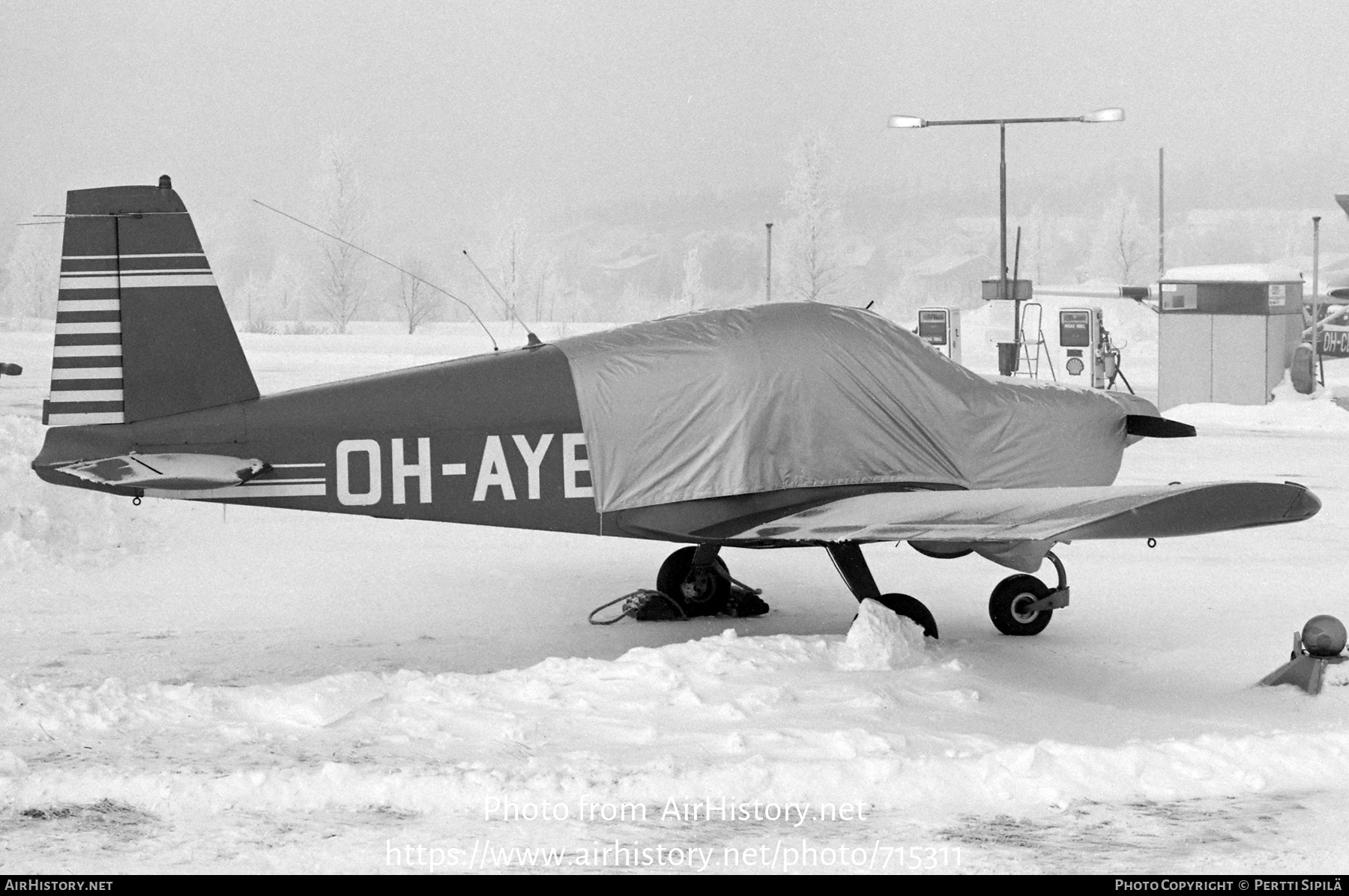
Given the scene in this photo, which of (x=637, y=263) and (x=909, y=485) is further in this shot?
(x=637, y=263)

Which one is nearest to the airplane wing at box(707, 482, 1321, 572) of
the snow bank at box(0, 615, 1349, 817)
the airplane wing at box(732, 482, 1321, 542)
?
the airplane wing at box(732, 482, 1321, 542)

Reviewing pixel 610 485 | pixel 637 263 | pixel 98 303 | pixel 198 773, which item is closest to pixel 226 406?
pixel 98 303

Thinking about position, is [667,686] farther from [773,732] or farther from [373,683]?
[373,683]

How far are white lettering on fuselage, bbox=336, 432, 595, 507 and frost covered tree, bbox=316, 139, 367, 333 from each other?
5865 centimetres

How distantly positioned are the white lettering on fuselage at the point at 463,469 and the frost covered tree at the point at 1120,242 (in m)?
82.1

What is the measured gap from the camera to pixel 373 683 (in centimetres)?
736

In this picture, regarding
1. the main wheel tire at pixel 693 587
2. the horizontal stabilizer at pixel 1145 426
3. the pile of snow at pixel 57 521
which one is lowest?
the main wheel tire at pixel 693 587

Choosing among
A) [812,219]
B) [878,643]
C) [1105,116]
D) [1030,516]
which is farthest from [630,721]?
[812,219]

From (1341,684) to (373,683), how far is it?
508 centimetres

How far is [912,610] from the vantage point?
29.1ft

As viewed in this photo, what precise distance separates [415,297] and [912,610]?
64512 mm

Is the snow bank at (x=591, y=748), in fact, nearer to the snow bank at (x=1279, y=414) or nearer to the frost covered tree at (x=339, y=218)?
the snow bank at (x=1279, y=414)

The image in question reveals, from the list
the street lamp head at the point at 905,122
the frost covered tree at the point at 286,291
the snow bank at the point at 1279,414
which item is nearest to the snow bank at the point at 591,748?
the snow bank at the point at 1279,414

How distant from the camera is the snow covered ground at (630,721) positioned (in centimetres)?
543
